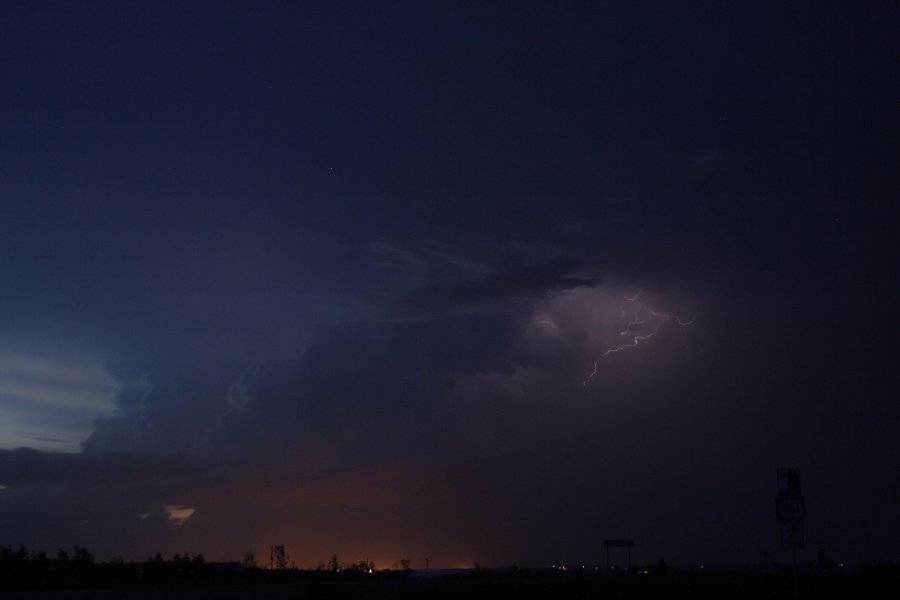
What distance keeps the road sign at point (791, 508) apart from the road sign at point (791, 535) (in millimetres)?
114

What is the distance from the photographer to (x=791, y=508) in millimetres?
20719

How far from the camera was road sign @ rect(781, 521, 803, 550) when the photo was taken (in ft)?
67.4

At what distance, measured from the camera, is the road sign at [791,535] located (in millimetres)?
20547

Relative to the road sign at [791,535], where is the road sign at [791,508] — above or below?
above

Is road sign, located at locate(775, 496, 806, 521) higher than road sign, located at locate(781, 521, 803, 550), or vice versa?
road sign, located at locate(775, 496, 806, 521)

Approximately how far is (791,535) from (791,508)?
1.94 ft

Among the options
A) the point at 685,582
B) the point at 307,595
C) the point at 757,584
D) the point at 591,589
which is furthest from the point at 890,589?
the point at 307,595

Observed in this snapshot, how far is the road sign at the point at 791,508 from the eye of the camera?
20.6m

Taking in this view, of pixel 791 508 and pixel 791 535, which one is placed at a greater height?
pixel 791 508

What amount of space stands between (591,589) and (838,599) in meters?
8.53

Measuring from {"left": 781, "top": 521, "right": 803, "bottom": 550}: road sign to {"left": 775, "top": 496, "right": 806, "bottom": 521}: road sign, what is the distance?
11 cm

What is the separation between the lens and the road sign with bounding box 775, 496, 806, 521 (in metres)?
20.6

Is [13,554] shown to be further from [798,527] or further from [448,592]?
[798,527]

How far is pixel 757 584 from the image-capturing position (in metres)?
39.1
